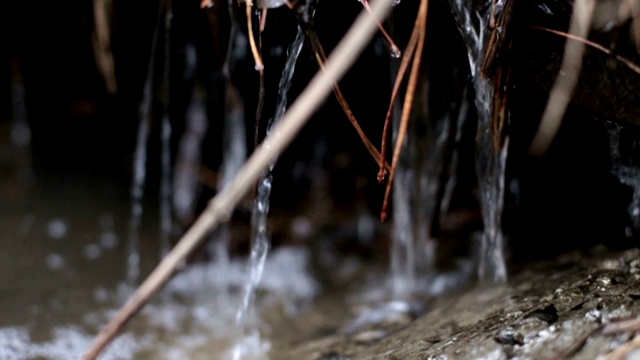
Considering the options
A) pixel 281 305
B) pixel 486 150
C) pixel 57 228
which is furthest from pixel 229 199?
pixel 57 228

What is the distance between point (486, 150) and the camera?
185cm

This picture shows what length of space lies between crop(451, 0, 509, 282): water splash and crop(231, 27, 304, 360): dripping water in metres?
0.43

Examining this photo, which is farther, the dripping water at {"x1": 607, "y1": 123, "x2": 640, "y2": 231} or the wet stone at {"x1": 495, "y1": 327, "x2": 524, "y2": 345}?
the dripping water at {"x1": 607, "y1": 123, "x2": 640, "y2": 231}

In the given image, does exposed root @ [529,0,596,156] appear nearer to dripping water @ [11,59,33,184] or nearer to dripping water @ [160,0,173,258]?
dripping water @ [160,0,173,258]

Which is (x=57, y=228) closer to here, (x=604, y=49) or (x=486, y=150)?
(x=486, y=150)

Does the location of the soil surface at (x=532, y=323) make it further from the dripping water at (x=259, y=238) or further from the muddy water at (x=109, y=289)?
the muddy water at (x=109, y=289)

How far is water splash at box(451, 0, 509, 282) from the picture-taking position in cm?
159

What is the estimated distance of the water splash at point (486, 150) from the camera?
5.22ft

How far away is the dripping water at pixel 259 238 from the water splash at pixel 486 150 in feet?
1.40

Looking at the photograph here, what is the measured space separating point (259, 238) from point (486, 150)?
2.47 feet

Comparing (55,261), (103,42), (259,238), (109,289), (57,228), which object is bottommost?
(259,238)

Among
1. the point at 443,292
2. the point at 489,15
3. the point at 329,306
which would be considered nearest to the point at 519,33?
the point at 489,15

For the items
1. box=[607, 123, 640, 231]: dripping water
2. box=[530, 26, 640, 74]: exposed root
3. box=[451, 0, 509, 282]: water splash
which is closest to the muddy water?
box=[451, 0, 509, 282]: water splash

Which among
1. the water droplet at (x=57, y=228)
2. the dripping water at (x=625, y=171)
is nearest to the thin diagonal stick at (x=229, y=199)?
the dripping water at (x=625, y=171)
